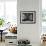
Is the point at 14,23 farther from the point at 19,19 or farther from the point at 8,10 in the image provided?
the point at 19,19

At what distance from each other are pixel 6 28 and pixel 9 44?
167 cm

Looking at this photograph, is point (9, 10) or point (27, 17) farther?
point (9, 10)

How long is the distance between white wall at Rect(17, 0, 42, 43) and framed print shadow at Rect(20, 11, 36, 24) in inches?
4.6

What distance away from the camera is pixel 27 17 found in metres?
5.66

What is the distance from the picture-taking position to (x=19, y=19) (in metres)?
5.63

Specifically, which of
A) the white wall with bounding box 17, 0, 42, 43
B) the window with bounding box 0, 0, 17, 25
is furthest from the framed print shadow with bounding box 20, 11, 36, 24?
the window with bounding box 0, 0, 17, 25

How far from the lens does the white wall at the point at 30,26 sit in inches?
219

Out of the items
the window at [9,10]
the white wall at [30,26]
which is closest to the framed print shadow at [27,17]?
the white wall at [30,26]

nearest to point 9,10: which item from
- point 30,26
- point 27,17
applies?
point 27,17

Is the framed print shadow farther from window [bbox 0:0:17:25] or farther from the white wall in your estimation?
window [bbox 0:0:17:25]

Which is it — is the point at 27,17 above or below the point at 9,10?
below

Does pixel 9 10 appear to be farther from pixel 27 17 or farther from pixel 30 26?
pixel 30 26

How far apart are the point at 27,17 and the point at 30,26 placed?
14.8 inches

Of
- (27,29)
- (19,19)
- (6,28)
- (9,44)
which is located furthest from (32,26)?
(6,28)
